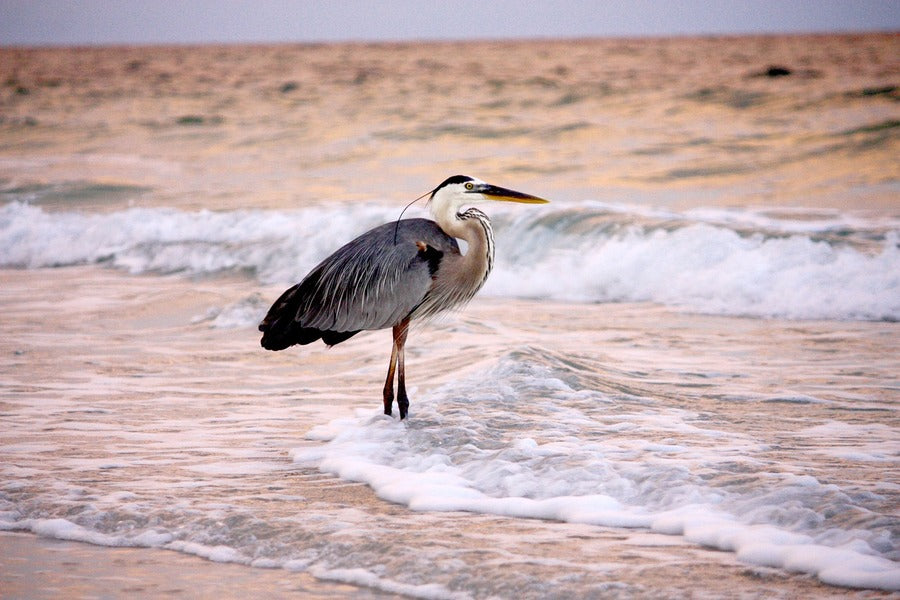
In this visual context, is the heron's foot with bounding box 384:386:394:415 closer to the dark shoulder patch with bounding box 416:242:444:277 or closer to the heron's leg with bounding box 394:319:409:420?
the heron's leg with bounding box 394:319:409:420

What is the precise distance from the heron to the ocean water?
268 millimetres

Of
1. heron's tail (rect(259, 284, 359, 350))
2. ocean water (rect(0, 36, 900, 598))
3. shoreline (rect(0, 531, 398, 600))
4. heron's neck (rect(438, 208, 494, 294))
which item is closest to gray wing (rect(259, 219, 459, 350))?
heron's tail (rect(259, 284, 359, 350))

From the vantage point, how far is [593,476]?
4527mm

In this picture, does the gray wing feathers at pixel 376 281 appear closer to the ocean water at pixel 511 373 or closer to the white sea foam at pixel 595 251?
the ocean water at pixel 511 373

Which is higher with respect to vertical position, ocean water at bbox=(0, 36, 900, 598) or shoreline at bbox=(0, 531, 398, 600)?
ocean water at bbox=(0, 36, 900, 598)

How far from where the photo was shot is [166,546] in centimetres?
405

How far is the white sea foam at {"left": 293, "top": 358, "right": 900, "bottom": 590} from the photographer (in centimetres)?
377

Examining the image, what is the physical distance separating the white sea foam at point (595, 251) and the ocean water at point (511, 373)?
41mm

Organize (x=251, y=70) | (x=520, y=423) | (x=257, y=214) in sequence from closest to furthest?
(x=520, y=423), (x=257, y=214), (x=251, y=70)

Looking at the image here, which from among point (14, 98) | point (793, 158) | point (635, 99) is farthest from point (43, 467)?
point (14, 98)

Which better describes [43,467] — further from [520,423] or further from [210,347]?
[210,347]

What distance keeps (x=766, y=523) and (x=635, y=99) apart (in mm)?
21386

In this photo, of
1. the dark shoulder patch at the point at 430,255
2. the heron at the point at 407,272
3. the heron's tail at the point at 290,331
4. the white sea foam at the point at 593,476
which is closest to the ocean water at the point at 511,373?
the white sea foam at the point at 593,476

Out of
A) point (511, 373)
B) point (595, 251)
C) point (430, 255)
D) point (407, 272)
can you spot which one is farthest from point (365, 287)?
point (595, 251)
